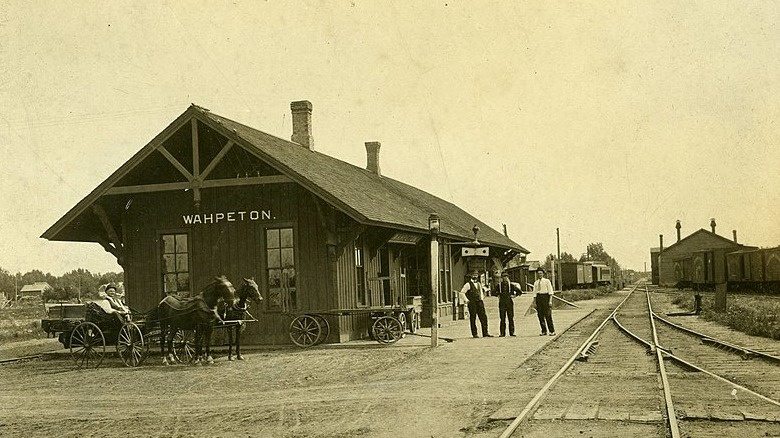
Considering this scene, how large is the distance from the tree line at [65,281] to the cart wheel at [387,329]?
58.5 metres

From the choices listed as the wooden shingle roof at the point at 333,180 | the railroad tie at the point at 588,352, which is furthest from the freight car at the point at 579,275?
the railroad tie at the point at 588,352

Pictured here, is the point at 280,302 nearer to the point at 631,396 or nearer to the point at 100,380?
the point at 100,380

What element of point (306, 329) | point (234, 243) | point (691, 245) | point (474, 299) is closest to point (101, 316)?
point (234, 243)

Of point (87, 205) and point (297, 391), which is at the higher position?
point (87, 205)

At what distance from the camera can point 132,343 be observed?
45.9 ft

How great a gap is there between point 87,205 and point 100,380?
5.48m

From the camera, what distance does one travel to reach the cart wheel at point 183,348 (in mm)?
14758

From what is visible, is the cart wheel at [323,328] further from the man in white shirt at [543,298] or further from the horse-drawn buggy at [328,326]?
the man in white shirt at [543,298]

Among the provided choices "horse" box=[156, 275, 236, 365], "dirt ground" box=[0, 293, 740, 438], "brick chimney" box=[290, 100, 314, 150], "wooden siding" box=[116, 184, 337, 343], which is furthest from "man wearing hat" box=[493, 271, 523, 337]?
"brick chimney" box=[290, 100, 314, 150]

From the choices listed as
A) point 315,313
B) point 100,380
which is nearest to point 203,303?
point 100,380

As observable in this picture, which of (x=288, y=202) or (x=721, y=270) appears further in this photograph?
(x=721, y=270)

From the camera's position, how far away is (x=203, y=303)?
13734 millimetres

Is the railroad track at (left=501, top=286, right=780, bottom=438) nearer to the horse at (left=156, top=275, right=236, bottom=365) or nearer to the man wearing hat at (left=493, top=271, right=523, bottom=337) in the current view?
the man wearing hat at (left=493, top=271, right=523, bottom=337)

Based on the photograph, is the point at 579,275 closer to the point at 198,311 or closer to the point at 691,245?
the point at 691,245
